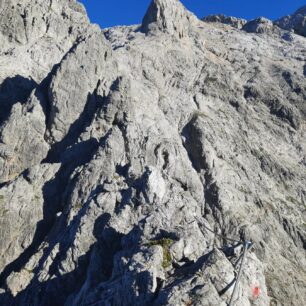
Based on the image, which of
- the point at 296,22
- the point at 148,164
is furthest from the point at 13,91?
the point at 296,22

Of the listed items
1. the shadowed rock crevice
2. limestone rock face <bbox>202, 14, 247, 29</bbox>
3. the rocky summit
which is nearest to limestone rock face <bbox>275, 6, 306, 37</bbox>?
limestone rock face <bbox>202, 14, 247, 29</bbox>

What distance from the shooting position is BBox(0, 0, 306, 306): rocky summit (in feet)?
115

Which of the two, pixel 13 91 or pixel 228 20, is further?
pixel 228 20

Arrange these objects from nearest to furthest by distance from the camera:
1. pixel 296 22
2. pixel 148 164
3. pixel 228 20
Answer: pixel 148 164 < pixel 296 22 < pixel 228 20

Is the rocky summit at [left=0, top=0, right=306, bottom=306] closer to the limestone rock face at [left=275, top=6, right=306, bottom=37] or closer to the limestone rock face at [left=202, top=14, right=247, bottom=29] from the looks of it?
the limestone rock face at [left=275, top=6, right=306, bottom=37]

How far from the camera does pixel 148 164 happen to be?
5884 centimetres

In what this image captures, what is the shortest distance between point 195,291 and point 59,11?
74.0 m

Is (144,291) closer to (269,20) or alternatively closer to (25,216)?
(25,216)

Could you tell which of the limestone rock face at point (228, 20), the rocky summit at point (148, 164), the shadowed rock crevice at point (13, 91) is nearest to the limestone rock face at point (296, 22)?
the limestone rock face at point (228, 20)

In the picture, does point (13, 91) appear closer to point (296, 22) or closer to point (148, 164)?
point (148, 164)

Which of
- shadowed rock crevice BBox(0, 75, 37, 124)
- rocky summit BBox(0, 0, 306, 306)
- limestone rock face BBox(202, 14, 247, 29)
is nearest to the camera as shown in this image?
rocky summit BBox(0, 0, 306, 306)

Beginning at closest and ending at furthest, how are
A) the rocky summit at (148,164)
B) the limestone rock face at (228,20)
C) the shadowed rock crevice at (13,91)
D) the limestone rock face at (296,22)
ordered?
the rocky summit at (148,164) < the shadowed rock crevice at (13,91) < the limestone rock face at (296,22) < the limestone rock face at (228,20)

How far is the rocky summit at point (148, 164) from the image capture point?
35062 mm

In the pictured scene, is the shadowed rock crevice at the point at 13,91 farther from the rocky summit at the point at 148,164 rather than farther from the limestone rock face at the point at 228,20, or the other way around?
the limestone rock face at the point at 228,20
